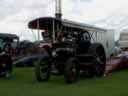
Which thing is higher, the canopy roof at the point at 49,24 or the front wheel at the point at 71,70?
the canopy roof at the point at 49,24

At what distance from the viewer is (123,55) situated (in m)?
20.1

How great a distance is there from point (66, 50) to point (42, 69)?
1.25m

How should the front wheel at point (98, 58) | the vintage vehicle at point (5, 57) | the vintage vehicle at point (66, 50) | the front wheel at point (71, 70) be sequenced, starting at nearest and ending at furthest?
1. the front wheel at point (71, 70)
2. the vintage vehicle at point (66, 50)
3. the front wheel at point (98, 58)
4. the vintage vehicle at point (5, 57)

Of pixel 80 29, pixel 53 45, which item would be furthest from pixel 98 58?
pixel 53 45

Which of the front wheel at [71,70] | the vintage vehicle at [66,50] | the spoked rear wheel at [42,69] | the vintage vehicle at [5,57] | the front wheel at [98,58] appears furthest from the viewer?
the vintage vehicle at [5,57]

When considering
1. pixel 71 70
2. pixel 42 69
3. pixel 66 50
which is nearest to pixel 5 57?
pixel 42 69

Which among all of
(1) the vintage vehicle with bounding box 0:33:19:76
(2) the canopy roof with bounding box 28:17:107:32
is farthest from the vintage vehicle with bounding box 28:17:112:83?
(1) the vintage vehicle with bounding box 0:33:19:76

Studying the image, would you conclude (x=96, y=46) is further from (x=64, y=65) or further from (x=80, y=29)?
(x=64, y=65)

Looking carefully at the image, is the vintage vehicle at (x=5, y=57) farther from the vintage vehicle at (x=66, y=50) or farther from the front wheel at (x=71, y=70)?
the front wheel at (x=71, y=70)

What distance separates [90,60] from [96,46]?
24.9 inches

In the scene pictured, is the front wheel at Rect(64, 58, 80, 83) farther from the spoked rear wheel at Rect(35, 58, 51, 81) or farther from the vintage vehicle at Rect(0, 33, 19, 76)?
the vintage vehicle at Rect(0, 33, 19, 76)

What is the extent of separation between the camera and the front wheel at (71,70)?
1366cm

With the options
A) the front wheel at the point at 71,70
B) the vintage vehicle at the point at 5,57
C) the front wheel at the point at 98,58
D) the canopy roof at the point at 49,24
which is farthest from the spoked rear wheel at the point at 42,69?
the vintage vehicle at the point at 5,57

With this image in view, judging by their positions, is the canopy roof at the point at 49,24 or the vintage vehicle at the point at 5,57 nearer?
the canopy roof at the point at 49,24
